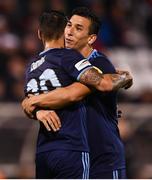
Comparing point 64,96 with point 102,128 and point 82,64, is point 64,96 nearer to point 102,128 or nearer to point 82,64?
point 82,64

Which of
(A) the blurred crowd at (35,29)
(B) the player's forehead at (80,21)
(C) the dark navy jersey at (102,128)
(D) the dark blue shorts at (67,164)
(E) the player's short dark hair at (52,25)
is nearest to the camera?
(D) the dark blue shorts at (67,164)

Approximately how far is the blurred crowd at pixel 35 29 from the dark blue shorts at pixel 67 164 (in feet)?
18.4

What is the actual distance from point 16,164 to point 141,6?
543 cm

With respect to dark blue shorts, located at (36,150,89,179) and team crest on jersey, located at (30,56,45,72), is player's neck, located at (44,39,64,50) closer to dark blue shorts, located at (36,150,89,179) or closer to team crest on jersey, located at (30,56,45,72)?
team crest on jersey, located at (30,56,45,72)

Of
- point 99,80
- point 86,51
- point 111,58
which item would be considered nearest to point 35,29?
point 111,58

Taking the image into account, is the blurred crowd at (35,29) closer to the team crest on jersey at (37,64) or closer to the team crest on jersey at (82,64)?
the team crest on jersey at (37,64)

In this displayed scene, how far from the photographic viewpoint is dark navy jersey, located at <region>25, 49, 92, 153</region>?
642 centimetres

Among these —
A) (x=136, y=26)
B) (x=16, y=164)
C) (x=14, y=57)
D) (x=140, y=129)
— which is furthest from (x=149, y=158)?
(x=136, y=26)

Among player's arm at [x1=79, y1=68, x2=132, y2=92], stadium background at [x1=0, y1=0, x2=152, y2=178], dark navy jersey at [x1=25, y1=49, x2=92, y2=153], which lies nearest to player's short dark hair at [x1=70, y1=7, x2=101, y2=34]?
dark navy jersey at [x1=25, y1=49, x2=92, y2=153]

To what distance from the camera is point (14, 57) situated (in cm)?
1293

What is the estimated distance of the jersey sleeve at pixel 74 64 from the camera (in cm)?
641

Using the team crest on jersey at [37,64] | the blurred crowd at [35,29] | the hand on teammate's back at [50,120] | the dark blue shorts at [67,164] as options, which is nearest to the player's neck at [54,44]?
the team crest on jersey at [37,64]

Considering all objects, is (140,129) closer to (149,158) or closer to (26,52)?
(149,158)

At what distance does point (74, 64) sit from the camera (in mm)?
6418
